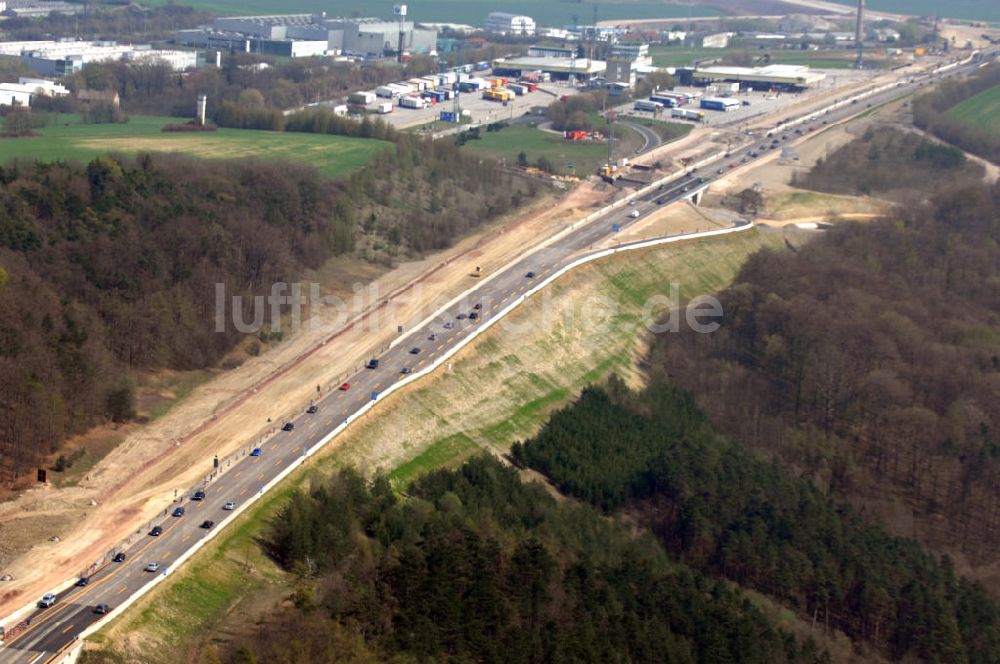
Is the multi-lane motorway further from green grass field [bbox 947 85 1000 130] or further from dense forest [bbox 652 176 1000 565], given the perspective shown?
green grass field [bbox 947 85 1000 130]

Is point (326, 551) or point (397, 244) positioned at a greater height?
point (397, 244)

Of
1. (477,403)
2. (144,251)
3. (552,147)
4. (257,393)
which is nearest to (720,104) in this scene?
(552,147)

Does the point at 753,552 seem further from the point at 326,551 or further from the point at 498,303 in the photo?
the point at 498,303

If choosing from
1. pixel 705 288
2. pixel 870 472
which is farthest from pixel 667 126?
pixel 870 472

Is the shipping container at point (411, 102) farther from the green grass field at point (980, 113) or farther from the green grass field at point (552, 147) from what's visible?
the green grass field at point (980, 113)

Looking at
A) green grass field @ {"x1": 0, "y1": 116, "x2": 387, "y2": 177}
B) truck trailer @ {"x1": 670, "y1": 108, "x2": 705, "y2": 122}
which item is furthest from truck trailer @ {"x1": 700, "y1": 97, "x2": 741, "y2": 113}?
green grass field @ {"x1": 0, "y1": 116, "x2": 387, "y2": 177}

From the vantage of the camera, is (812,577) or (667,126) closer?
(812,577)
